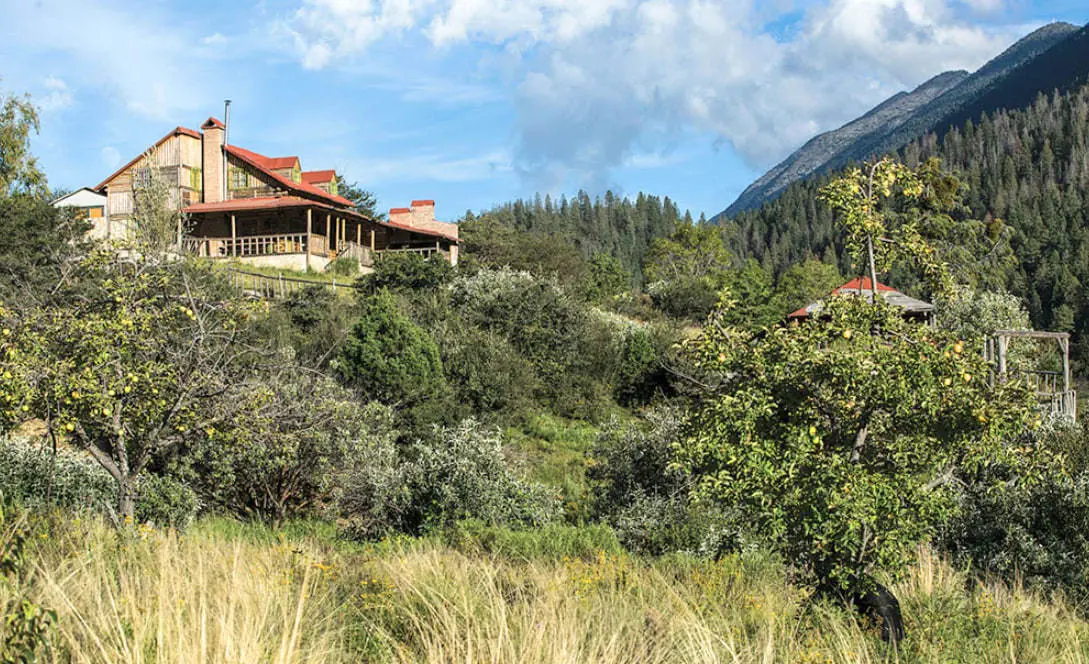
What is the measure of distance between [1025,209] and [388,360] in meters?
82.1

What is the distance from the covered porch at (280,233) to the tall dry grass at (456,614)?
88.7ft

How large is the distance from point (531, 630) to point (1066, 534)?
315 inches

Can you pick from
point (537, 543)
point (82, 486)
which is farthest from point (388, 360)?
point (537, 543)

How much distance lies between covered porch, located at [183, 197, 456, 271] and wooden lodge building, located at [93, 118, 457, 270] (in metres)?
0.04

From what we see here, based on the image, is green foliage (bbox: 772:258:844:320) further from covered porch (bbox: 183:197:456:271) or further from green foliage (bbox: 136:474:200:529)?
green foliage (bbox: 136:474:200:529)

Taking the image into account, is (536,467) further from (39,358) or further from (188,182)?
(188,182)

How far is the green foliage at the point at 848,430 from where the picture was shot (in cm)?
623

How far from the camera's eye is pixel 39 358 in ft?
28.3

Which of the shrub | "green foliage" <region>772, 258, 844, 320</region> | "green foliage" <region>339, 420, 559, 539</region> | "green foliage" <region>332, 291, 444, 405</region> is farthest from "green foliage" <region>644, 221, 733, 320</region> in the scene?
the shrub

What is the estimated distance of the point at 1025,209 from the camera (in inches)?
3349

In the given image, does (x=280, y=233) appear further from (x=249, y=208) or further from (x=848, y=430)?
(x=848, y=430)

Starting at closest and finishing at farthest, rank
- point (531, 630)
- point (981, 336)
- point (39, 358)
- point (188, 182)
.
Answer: point (531, 630) → point (981, 336) → point (39, 358) → point (188, 182)

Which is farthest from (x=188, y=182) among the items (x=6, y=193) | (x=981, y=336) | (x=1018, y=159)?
(x=1018, y=159)

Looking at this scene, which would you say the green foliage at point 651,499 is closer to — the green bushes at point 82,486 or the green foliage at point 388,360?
the green bushes at point 82,486
